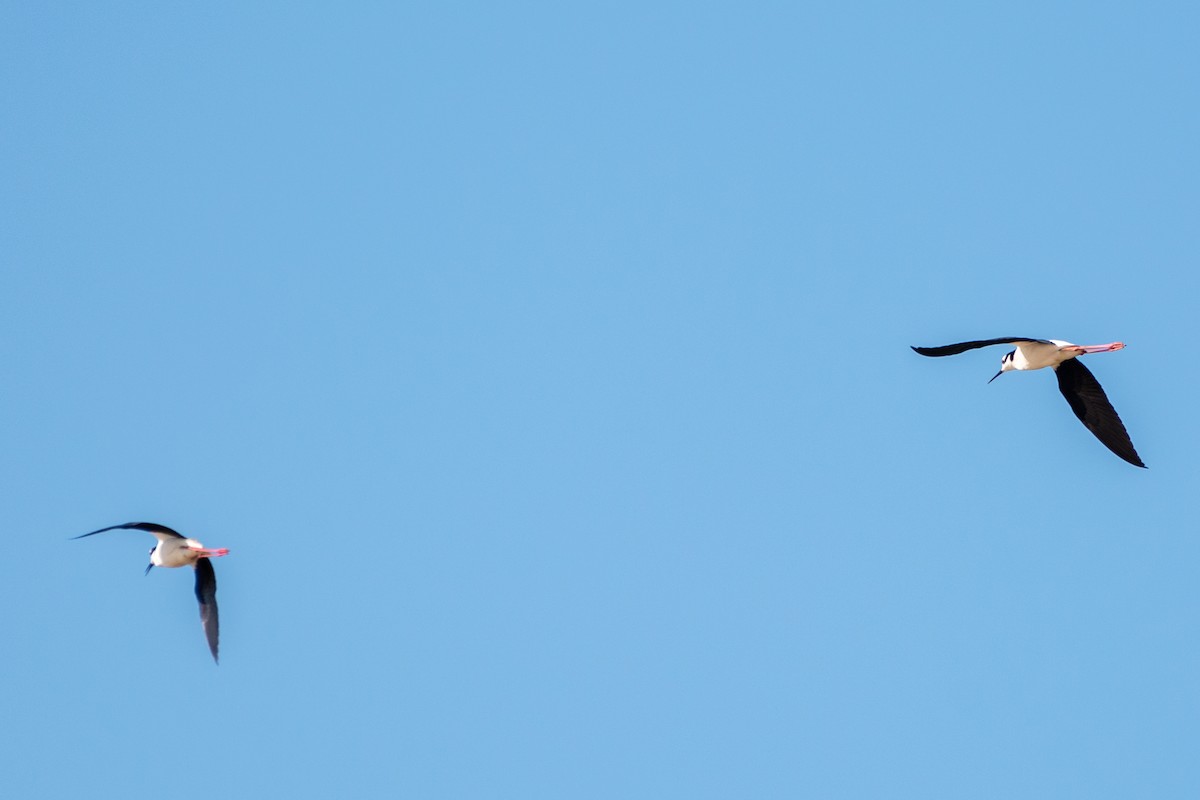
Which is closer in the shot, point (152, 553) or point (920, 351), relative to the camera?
point (920, 351)

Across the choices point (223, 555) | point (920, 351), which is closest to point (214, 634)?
point (223, 555)

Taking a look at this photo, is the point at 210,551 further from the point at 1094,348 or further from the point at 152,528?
the point at 1094,348

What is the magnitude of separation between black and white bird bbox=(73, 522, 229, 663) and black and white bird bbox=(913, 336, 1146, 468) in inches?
536

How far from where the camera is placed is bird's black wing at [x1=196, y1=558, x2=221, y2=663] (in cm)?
2967

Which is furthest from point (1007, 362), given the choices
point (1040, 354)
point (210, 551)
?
point (210, 551)

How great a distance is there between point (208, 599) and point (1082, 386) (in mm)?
14791

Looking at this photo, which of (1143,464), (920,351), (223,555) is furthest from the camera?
(223,555)

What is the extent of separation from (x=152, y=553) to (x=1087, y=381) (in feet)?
52.6

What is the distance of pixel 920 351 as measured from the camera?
86.6ft

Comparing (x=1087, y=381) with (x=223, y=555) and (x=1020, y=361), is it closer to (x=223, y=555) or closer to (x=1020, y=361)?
(x=1020, y=361)

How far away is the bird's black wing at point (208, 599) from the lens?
1168 inches

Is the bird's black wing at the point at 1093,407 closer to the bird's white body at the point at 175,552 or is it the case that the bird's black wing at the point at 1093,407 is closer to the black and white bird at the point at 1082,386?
the black and white bird at the point at 1082,386

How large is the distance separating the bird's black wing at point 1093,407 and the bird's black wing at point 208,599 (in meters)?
14.4

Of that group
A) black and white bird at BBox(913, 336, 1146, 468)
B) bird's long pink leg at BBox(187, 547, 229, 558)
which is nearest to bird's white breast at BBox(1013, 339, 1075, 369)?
black and white bird at BBox(913, 336, 1146, 468)
